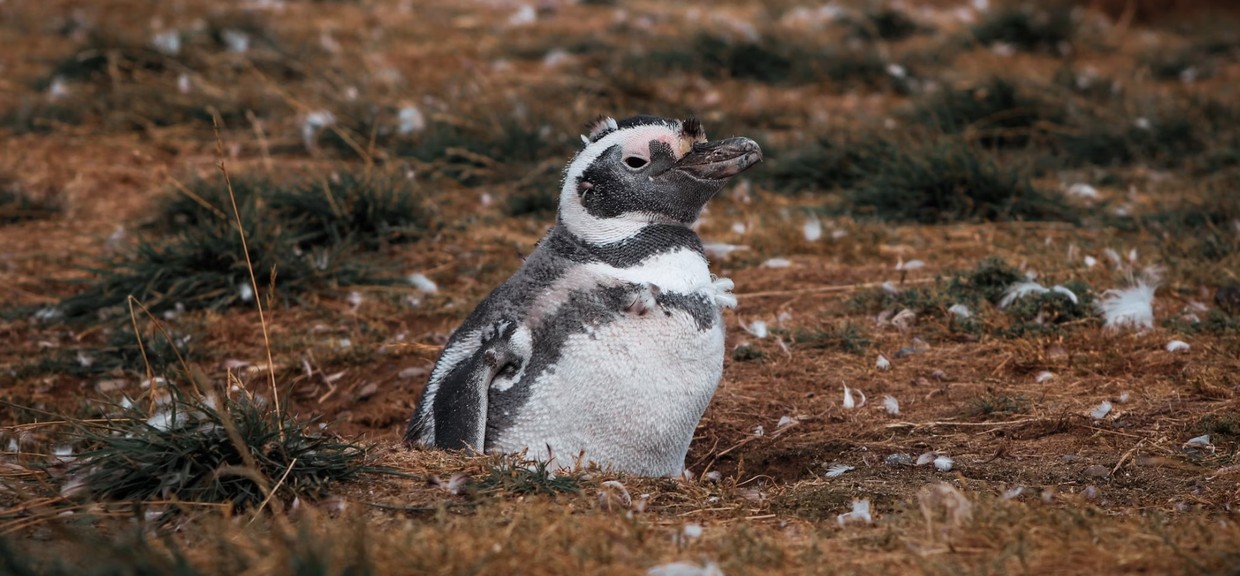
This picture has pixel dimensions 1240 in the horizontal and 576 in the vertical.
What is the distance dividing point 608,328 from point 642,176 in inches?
19.4

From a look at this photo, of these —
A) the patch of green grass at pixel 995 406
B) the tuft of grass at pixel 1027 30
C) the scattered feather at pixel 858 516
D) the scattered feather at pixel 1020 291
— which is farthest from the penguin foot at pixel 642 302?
the tuft of grass at pixel 1027 30

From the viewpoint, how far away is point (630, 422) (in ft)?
12.1

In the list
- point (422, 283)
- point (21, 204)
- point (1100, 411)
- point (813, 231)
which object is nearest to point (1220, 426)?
point (1100, 411)

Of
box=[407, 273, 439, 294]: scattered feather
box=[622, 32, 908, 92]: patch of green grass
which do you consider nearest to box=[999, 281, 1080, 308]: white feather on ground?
box=[407, 273, 439, 294]: scattered feather

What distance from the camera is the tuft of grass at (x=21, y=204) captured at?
23.4ft

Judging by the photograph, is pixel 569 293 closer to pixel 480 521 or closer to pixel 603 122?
pixel 603 122

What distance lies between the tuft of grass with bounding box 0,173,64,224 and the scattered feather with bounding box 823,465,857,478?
16.3 feet

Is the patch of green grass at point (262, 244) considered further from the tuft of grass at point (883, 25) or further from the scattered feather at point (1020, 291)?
the tuft of grass at point (883, 25)

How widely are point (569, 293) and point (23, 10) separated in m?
9.28

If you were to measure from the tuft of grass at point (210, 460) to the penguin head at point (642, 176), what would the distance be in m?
0.99

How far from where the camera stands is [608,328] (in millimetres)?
3662

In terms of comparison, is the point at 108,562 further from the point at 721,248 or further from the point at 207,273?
the point at 721,248

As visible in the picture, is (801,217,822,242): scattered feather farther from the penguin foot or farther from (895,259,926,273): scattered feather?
the penguin foot

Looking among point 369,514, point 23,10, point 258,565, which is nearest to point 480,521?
point 369,514
